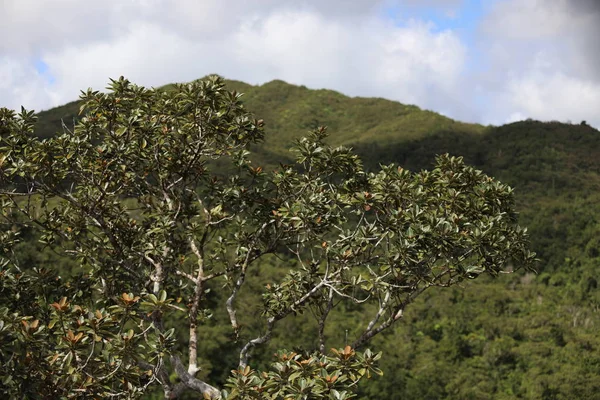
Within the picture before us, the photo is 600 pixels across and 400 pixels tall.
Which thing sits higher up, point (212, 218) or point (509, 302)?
point (212, 218)

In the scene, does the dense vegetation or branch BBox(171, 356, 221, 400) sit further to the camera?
the dense vegetation

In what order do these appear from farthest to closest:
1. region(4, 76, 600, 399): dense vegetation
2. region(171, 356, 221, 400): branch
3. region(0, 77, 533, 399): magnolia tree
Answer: region(4, 76, 600, 399): dense vegetation
region(171, 356, 221, 400): branch
region(0, 77, 533, 399): magnolia tree

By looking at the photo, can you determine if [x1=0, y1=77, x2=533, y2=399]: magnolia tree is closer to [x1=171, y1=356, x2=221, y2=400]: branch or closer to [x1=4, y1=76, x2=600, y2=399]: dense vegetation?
[x1=171, y1=356, x2=221, y2=400]: branch

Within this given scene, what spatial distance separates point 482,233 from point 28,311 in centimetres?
824

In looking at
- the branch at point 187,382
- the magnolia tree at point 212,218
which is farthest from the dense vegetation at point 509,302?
the branch at point 187,382

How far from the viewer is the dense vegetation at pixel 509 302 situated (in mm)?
51344

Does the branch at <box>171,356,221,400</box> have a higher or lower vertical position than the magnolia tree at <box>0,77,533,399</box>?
lower

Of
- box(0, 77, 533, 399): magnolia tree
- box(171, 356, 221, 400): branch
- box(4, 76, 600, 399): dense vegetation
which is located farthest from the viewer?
box(4, 76, 600, 399): dense vegetation

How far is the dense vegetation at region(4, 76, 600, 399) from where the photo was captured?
5134 cm

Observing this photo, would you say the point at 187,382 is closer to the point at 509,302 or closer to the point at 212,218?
the point at 212,218

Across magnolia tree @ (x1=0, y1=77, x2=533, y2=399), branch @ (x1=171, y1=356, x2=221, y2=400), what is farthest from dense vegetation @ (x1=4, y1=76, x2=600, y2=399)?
branch @ (x1=171, y1=356, x2=221, y2=400)

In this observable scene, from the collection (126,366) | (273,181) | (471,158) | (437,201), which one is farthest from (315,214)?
(471,158)

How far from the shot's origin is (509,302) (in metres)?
68.1

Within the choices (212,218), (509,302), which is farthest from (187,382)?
(509,302)
